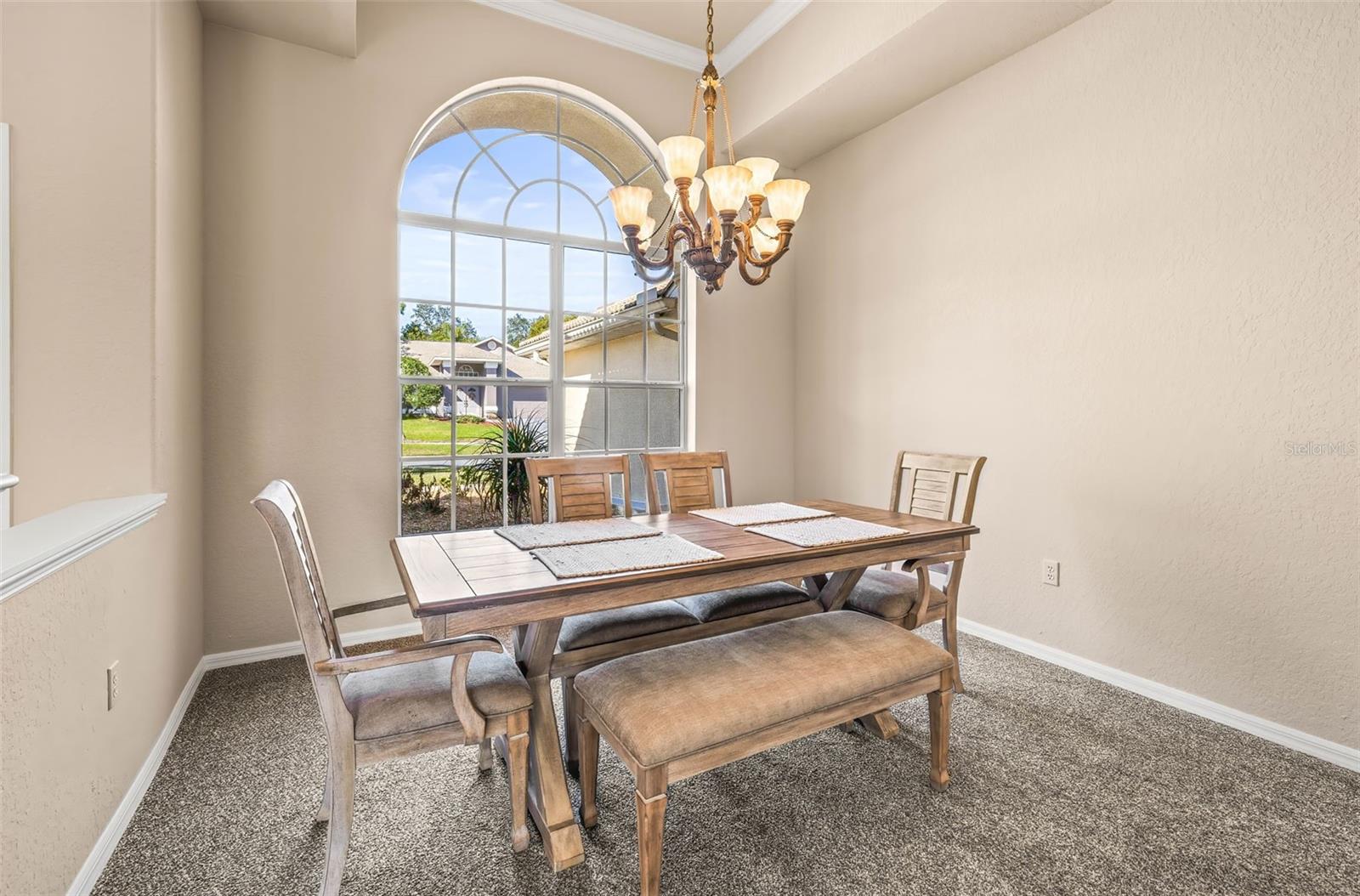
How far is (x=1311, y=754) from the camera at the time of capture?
6.91 feet

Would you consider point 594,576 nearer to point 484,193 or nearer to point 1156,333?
point 1156,333

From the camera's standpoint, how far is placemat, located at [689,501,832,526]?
2.35 m

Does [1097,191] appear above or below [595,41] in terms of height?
below

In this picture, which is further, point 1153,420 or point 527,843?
point 1153,420

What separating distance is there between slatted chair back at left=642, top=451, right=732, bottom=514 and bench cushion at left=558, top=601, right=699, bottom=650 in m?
0.61

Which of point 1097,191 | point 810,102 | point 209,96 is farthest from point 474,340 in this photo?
point 1097,191

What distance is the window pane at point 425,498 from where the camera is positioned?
3.29 m

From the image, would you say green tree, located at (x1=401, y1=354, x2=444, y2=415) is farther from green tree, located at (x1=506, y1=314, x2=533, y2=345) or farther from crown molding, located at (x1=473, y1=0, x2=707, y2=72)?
crown molding, located at (x1=473, y1=0, x2=707, y2=72)

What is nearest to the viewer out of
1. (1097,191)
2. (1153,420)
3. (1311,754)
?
(1311,754)

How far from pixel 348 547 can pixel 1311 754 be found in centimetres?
394

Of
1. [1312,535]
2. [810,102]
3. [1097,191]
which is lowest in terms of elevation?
[1312,535]

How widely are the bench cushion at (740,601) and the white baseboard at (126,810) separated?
165cm

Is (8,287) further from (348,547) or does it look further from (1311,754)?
(1311,754)

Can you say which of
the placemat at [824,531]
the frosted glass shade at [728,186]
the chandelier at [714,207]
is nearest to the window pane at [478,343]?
the chandelier at [714,207]
